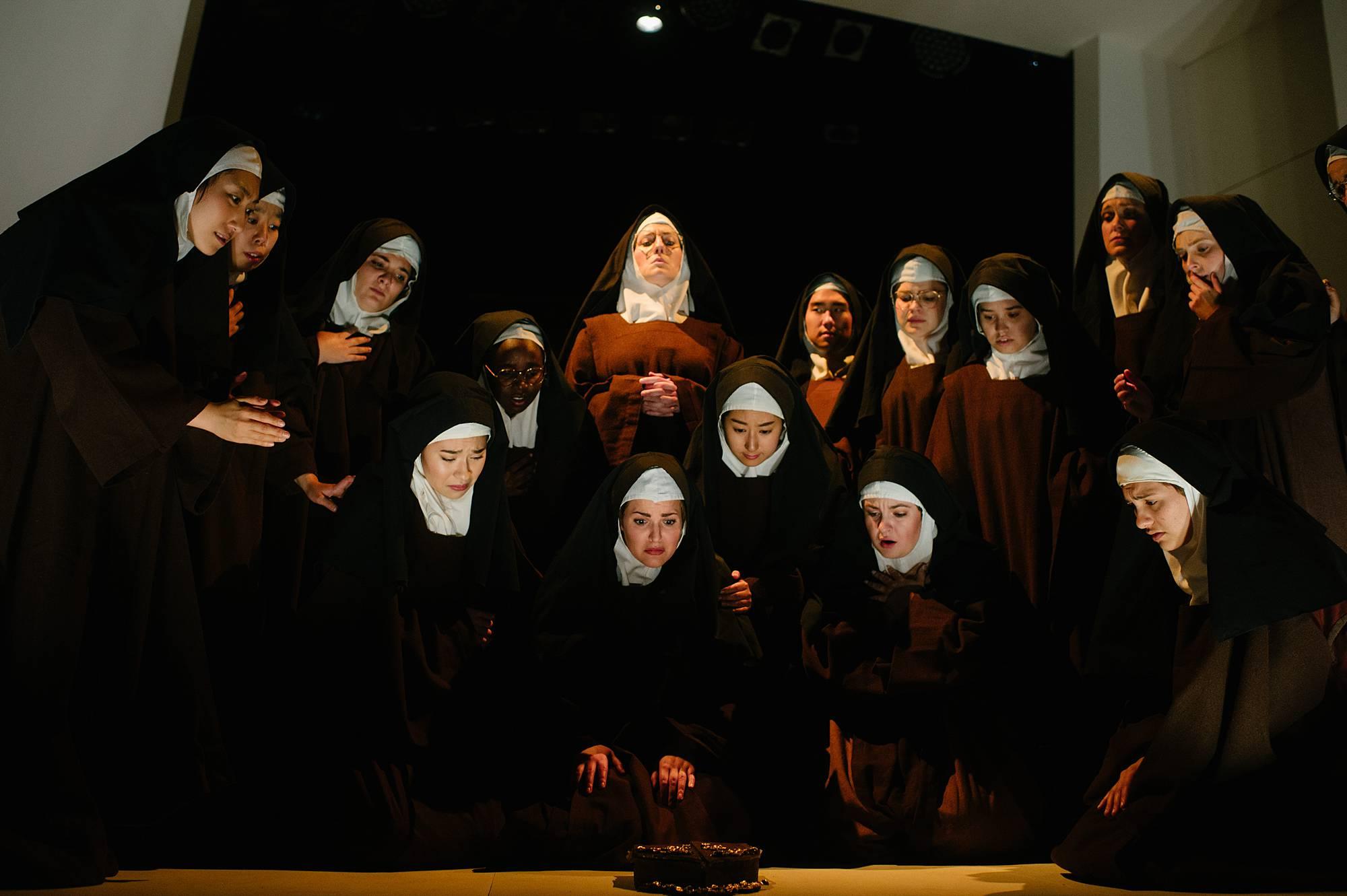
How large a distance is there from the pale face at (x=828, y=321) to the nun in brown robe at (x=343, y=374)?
1.65m

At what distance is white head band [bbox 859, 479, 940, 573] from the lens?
3992 mm

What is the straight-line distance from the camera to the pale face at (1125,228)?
4.72 m

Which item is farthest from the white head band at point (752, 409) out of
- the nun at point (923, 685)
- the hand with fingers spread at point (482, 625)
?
the hand with fingers spread at point (482, 625)

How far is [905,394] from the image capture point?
15.3ft

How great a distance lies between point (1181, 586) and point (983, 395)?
3.58ft

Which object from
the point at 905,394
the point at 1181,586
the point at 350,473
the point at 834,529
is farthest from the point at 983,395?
the point at 350,473

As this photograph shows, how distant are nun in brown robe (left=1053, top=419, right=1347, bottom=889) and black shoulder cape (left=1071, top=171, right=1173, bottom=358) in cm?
122

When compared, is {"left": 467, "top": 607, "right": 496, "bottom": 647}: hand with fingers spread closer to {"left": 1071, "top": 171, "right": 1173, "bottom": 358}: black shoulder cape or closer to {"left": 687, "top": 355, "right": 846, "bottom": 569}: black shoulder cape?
{"left": 687, "top": 355, "right": 846, "bottom": 569}: black shoulder cape

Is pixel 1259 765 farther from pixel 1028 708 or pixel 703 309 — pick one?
pixel 703 309

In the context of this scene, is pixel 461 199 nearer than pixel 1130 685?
No

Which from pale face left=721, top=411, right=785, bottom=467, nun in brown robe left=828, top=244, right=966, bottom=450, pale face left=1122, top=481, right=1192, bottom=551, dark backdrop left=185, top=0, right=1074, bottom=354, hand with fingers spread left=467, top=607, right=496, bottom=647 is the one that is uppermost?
dark backdrop left=185, top=0, right=1074, bottom=354

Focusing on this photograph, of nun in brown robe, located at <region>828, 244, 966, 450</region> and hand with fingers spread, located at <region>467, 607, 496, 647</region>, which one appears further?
nun in brown robe, located at <region>828, 244, 966, 450</region>

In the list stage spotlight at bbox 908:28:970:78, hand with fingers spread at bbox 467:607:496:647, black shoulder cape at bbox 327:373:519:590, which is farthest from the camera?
stage spotlight at bbox 908:28:970:78

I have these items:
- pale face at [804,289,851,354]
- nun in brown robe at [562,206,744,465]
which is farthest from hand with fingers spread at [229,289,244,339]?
pale face at [804,289,851,354]
